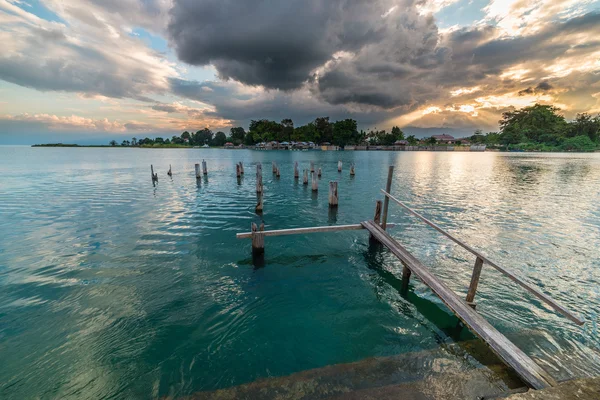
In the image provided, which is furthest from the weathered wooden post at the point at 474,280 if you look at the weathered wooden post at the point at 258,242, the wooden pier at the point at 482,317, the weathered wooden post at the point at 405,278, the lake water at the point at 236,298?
the weathered wooden post at the point at 258,242

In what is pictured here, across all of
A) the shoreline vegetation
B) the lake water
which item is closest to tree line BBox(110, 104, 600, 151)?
the shoreline vegetation

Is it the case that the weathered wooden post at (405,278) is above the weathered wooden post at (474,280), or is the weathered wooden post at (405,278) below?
below

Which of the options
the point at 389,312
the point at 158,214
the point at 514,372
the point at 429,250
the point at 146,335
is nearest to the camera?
the point at 514,372

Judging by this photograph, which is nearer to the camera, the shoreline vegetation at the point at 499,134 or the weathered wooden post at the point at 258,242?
the weathered wooden post at the point at 258,242

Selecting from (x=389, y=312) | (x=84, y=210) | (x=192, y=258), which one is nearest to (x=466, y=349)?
(x=389, y=312)

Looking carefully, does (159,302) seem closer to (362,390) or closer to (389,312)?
(362,390)

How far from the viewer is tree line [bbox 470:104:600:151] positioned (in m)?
116

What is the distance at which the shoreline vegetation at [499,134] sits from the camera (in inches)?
4698

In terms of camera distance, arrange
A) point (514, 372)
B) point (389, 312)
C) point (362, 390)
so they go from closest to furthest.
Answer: point (362, 390) < point (514, 372) < point (389, 312)

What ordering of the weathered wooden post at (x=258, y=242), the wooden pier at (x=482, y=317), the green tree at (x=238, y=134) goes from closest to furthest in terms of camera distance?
the wooden pier at (x=482, y=317)
the weathered wooden post at (x=258, y=242)
the green tree at (x=238, y=134)

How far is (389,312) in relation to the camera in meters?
7.06

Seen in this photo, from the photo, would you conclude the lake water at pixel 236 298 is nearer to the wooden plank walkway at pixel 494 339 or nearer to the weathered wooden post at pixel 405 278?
the weathered wooden post at pixel 405 278

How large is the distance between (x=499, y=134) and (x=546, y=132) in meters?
26.4

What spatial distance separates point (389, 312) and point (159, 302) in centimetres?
688
